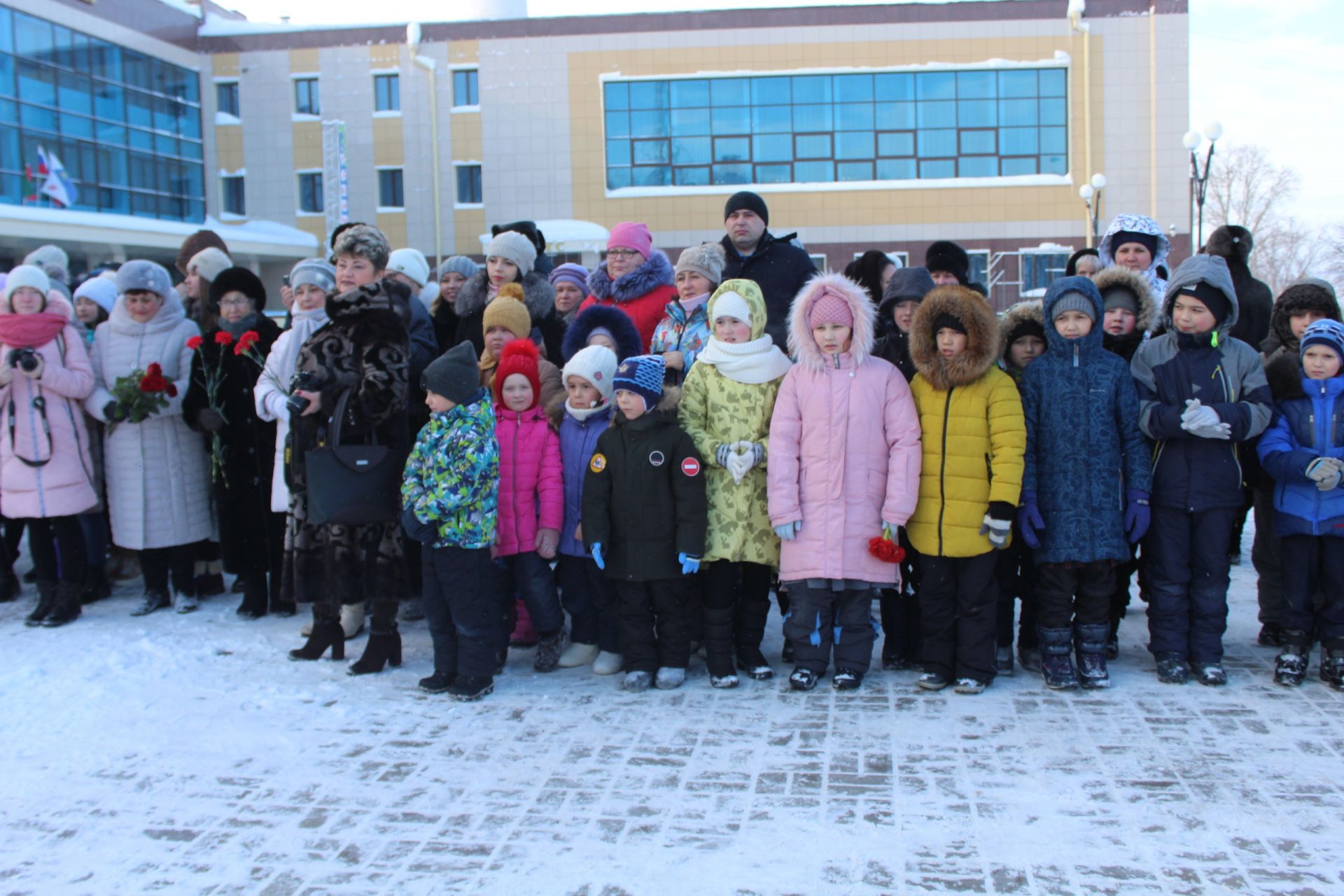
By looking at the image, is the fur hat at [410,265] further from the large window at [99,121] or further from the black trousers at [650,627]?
the large window at [99,121]

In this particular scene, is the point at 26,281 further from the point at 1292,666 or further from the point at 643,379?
the point at 1292,666

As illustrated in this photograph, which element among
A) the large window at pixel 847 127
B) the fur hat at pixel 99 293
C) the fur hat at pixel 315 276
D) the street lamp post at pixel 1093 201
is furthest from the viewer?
the large window at pixel 847 127

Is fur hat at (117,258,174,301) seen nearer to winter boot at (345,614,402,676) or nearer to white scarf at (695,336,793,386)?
winter boot at (345,614,402,676)

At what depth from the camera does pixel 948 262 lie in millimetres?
6086

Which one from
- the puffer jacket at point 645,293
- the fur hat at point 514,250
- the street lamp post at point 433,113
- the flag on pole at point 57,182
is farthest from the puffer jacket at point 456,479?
the street lamp post at point 433,113

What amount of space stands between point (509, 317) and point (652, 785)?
2799 mm

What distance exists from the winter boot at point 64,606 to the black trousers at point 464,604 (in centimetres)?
269

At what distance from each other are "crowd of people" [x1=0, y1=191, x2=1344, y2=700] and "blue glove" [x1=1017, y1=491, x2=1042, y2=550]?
30 mm

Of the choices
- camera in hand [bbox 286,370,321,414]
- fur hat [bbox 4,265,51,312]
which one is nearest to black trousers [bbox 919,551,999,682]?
camera in hand [bbox 286,370,321,414]

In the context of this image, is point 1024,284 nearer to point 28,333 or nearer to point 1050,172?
point 1050,172

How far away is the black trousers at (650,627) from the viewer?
4891mm

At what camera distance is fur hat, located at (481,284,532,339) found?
5570mm

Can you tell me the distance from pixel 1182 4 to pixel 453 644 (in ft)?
99.3

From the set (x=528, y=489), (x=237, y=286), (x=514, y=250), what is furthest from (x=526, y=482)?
(x=237, y=286)
